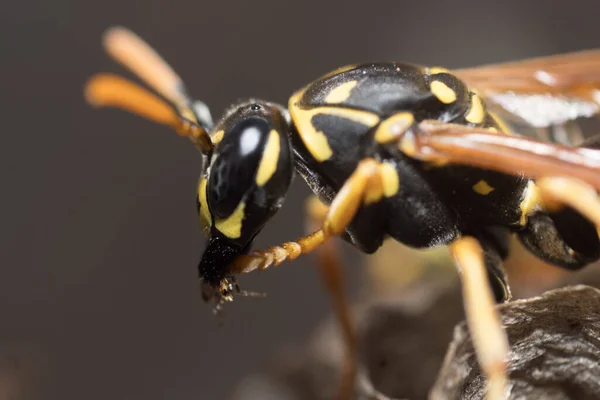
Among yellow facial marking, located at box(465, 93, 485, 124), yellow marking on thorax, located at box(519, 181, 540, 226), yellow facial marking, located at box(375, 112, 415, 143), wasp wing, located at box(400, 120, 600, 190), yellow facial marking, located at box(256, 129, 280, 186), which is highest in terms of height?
yellow facial marking, located at box(256, 129, 280, 186)

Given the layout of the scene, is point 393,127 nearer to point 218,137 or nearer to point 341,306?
Answer: point 218,137

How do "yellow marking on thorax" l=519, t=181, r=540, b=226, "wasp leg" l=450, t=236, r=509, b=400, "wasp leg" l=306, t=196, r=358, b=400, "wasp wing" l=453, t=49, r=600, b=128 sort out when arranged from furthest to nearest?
"wasp leg" l=306, t=196, r=358, b=400 < "wasp wing" l=453, t=49, r=600, b=128 < "yellow marking on thorax" l=519, t=181, r=540, b=226 < "wasp leg" l=450, t=236, r=509, b=400

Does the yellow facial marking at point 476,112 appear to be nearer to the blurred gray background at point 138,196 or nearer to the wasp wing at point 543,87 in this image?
the wasp wing at point 543,87

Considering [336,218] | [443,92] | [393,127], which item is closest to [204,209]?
[336,218]

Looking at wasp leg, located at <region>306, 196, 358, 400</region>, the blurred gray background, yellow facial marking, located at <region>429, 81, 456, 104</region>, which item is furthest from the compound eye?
the blurred gray background

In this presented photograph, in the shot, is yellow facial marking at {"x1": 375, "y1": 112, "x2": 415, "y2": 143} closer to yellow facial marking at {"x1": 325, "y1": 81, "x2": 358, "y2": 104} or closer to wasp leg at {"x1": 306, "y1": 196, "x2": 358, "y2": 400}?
yellow facial marking at {"x1": 325, "y1": 81, "x2": 358, "y2": 104}

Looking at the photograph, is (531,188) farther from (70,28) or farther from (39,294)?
(70,28)

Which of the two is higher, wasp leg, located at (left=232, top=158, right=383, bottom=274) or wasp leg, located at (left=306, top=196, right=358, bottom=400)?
wasp leg, located at (left=232, top=158, right=383, bottom=274)

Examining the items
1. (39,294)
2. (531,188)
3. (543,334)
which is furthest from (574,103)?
(39,294)
